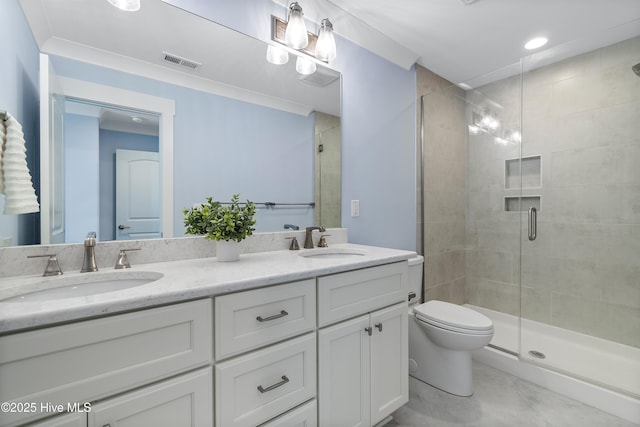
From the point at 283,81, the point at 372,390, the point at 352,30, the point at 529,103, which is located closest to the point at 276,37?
the point at 283,81

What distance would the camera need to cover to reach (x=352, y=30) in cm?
191

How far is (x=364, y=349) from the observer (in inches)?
49.9

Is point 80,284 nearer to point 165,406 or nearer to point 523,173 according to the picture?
point 165,406

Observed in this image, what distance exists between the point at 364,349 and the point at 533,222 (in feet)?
6.69

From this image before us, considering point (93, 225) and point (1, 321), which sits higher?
point (93, 225)

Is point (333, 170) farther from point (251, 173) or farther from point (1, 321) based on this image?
point (1, 321)

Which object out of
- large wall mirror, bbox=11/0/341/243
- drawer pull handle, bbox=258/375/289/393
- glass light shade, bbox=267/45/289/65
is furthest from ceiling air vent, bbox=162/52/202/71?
drawer pull handle, bbox=258/375/289/393

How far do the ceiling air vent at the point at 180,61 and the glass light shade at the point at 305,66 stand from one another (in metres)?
0.58

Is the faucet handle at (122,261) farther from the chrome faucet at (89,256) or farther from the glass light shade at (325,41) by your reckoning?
the glass light shade at (325,41)

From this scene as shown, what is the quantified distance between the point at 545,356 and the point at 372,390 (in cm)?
155

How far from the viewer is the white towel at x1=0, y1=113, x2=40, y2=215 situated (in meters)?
0.88

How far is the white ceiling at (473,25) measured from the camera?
1718 mm

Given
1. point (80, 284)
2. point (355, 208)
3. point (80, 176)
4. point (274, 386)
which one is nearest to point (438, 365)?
point (355, 208)

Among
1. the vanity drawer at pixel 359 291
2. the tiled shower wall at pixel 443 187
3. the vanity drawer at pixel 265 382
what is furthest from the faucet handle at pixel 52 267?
the tiled shower wall at pixel 443 187
